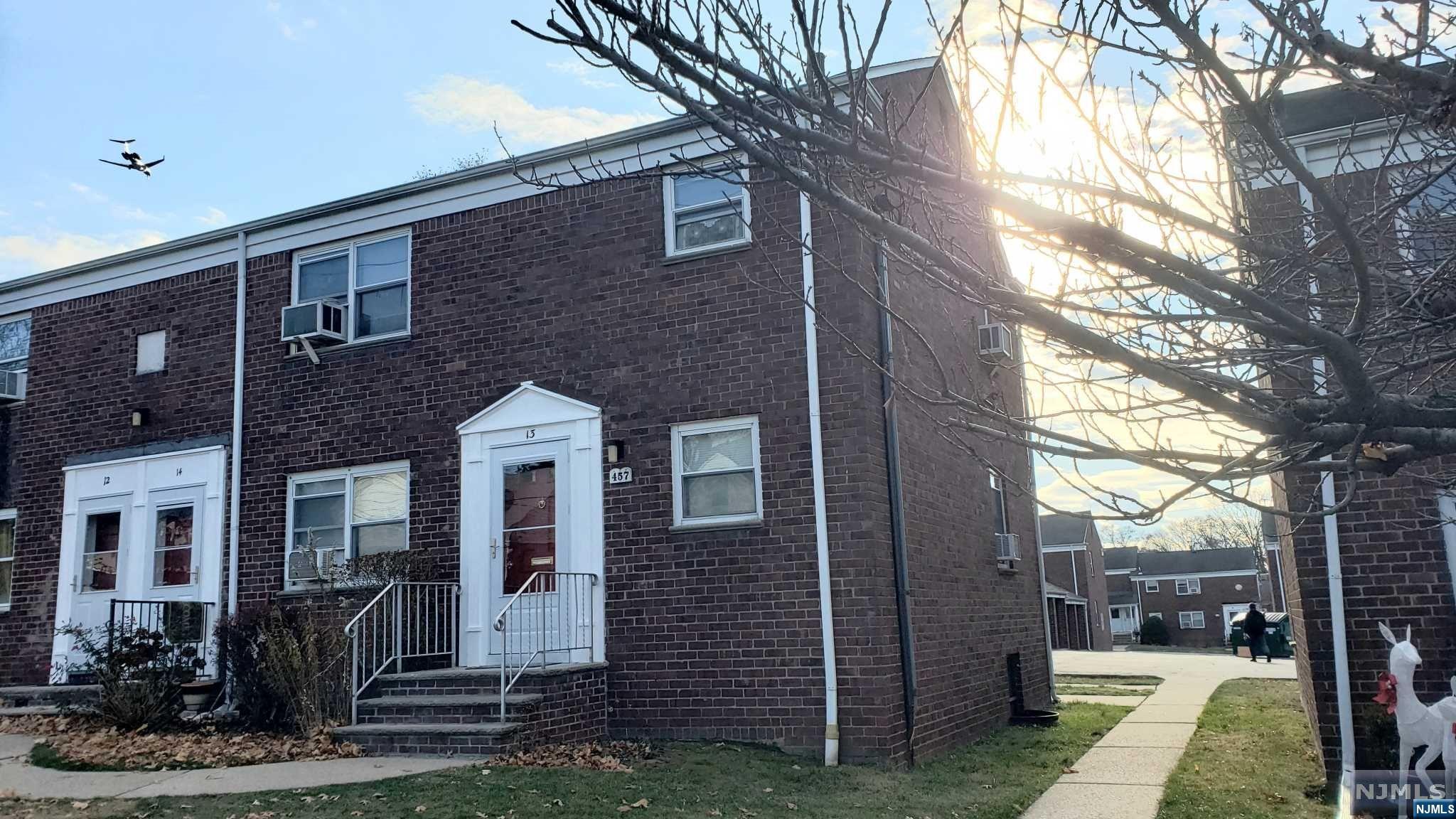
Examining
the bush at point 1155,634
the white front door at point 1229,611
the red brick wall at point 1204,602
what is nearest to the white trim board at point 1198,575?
the red brick wall at point 1204,602

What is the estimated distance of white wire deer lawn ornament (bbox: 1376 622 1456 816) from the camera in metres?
7.02

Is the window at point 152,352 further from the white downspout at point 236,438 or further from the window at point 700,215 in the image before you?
the window at point 700,215

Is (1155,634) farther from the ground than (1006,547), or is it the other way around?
(1006,547)

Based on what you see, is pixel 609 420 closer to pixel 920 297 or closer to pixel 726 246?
pixel 726 246

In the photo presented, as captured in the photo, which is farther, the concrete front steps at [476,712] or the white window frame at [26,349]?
the white window frame at [26,349]

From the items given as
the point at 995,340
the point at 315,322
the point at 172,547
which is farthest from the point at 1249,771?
the point at 172,547

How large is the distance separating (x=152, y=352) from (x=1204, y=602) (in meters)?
A: 60.4

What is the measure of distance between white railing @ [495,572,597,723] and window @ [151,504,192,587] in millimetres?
4988

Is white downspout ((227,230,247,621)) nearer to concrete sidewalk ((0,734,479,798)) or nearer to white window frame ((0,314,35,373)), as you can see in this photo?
concrete sidewalk ((0,734,479,798))

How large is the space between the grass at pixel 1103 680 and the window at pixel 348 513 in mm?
12377

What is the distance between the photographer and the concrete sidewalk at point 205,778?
775cm

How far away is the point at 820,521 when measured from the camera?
32.3 feet

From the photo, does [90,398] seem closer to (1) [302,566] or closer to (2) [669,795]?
(1) [302,566]

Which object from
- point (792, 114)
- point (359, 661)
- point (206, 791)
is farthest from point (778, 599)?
point (792, 114)
